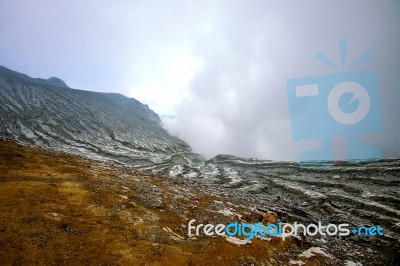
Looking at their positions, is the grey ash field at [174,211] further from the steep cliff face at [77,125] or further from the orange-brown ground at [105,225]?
the steep cliff face at [77,125]

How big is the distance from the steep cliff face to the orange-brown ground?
26.7 m

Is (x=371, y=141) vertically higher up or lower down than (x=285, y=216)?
higher up

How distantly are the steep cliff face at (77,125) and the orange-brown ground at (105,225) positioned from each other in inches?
1050

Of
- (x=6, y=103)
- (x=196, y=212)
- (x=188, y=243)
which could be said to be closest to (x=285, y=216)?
(x=196, y=212)

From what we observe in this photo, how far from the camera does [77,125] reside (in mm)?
53938

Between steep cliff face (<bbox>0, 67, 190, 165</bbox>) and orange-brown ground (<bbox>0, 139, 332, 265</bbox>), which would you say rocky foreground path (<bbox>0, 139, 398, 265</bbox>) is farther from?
steep cliff face (<bbox>0, 67, 190, 165</bbox>)

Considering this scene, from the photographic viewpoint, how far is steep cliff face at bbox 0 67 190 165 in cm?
4294

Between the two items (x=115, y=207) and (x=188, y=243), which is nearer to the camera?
(x=188, y=243)

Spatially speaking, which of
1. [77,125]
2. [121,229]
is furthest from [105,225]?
[77,125]

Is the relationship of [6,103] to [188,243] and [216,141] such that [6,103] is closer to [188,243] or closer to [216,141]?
[216,141]

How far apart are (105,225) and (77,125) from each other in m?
49.9

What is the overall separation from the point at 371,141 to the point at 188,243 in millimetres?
78901

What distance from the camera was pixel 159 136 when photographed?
2628 inches

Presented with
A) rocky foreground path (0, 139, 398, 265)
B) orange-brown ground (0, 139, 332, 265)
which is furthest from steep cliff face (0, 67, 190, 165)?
orange-brown ground (0, 139, 332, 265)
